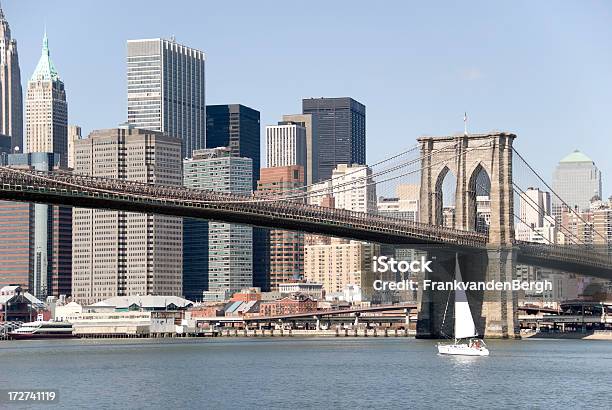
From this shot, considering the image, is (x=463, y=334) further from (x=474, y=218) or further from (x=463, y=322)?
(x=474, y=218)

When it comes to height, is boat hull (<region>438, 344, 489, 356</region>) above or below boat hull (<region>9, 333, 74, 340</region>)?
above

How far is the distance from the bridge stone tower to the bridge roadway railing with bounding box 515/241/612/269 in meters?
2.89

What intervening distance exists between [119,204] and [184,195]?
4.08 meters

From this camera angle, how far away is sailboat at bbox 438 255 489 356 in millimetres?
76312

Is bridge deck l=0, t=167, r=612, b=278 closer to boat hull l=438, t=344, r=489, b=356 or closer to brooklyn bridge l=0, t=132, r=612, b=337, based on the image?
brooklyn bridge l=0, t=132, r=612, b=337

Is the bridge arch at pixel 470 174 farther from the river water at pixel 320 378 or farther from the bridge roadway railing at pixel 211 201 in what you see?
the river water at pixel 320 378

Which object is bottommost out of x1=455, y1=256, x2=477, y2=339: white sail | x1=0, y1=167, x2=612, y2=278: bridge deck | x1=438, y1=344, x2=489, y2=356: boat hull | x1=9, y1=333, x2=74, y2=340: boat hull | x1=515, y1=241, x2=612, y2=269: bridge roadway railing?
x1=9, y1=333, x2=74, y2=340: boat hull

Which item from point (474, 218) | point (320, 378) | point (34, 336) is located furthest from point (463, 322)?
point (34, 336)

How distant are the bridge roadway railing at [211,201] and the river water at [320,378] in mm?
8486

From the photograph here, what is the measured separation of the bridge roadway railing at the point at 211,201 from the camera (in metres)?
71.9

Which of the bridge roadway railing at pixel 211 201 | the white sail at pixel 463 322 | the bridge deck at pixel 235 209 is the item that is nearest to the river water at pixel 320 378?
the white sail at pixel 463 322

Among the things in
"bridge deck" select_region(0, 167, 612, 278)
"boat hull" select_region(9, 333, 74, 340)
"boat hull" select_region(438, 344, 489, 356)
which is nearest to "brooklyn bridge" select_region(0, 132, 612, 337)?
"bridge deck" select_region(0, 167, 612, 278)

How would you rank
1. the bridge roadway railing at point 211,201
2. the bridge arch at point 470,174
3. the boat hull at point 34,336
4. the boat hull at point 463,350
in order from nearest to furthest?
the bridge roadway railing at point 211,201 → the boat hull at point 463,350 → the bridge arch at point 470,174 → the boat hull at point 34,336

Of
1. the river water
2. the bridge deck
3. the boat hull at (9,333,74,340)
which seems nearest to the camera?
the river water
